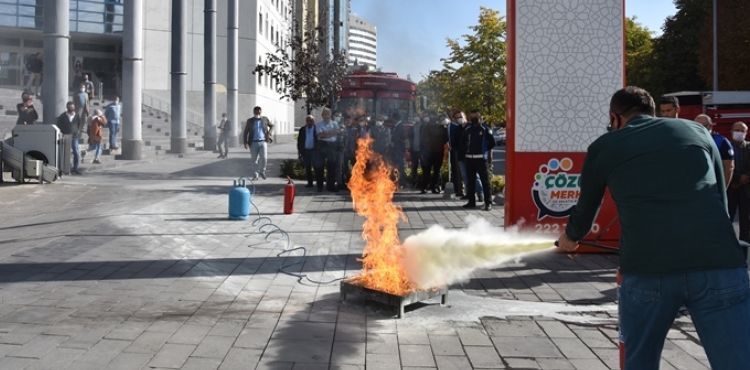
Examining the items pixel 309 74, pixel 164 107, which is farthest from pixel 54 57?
pixel 164 107

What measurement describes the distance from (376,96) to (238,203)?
1177cm

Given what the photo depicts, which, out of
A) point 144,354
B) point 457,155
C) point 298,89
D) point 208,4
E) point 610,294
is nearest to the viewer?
point 144,354

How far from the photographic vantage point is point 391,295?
19.5 feet

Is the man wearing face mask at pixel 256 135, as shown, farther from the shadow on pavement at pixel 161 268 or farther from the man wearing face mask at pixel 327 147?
the shadow on pavement at pixel 161 268

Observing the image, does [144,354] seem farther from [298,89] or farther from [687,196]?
[298,89]

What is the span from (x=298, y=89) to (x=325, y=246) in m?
14.8

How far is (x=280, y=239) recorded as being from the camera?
9.77 meters

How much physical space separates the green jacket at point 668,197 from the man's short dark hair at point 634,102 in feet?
0.47

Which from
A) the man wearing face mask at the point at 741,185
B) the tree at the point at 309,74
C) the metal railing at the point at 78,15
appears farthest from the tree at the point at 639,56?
the man wearing face mask at the point at 741,185

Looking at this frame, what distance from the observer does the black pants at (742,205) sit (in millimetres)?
10133

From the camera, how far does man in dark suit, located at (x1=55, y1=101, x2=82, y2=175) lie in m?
17.4

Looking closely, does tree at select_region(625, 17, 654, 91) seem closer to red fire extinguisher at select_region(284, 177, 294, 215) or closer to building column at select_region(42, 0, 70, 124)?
building column at select_region(42, 0, 70, 124)

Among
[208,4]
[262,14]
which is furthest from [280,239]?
[262,14]

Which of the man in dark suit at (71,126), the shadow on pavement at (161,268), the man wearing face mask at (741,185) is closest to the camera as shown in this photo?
the shadow on pavement at (161,268)
